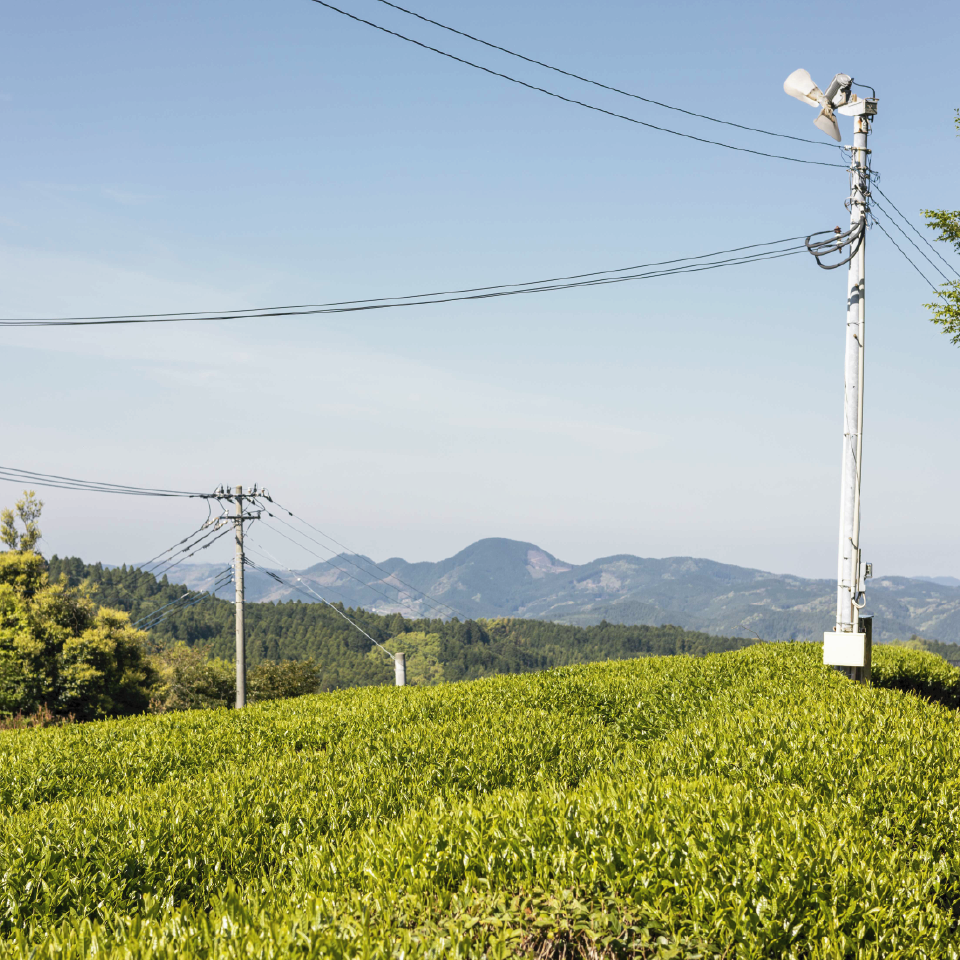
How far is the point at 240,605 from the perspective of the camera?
89.3 ft

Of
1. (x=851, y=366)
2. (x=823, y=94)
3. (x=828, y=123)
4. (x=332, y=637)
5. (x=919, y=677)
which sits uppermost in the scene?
(x=823, y=94)

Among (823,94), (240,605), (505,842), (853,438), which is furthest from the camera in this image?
(240,605)

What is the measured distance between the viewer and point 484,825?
4.55 meters

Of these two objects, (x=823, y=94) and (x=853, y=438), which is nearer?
(x=853, y=438)

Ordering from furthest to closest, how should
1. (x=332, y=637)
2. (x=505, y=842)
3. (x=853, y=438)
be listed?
(x=332, y=637)
(x=853, y=438)
(x=505, y=842)

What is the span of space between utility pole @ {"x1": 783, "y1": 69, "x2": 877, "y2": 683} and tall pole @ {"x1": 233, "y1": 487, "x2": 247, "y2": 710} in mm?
20487

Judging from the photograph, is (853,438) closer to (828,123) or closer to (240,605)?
(828,123)

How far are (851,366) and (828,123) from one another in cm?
435

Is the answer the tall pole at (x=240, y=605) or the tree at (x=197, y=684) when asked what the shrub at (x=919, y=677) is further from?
the tree at (x=197, y=684)

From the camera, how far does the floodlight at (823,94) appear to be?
11464 millimetres

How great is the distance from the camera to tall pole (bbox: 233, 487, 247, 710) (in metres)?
25.5

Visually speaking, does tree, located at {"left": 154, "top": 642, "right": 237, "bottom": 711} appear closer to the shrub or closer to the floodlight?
the shrub

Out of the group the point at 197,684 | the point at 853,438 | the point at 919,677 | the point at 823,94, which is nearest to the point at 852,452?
the point at 853,438

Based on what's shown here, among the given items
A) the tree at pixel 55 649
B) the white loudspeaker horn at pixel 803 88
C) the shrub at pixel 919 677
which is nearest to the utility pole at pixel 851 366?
the white loudspeaker horn at pixel 803 88
